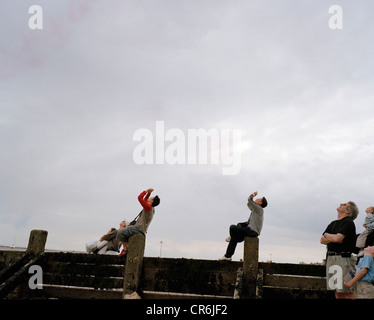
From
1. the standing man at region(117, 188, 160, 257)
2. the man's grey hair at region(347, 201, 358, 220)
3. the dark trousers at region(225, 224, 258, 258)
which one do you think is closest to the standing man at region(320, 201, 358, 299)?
the man's grey hair at region(347, 201, 358, 220)

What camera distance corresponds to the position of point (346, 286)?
17.4 ft

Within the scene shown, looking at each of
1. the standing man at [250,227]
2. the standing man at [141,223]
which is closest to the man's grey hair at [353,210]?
the standing man at [250,227]

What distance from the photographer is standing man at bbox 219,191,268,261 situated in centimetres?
758

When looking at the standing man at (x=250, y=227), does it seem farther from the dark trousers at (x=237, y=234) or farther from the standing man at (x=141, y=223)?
the standing man at (x=141, y=223)

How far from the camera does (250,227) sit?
7.76 metres

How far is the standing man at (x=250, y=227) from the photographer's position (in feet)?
24.9

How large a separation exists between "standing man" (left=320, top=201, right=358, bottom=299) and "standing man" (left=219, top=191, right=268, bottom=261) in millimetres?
2191

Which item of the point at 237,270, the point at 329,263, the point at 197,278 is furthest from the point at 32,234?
the point at 329,263

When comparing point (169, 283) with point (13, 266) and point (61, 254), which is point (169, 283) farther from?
point (13, 266)

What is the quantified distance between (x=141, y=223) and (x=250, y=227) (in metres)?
2.81

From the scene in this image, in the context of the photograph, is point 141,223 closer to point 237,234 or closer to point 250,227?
point 237,234

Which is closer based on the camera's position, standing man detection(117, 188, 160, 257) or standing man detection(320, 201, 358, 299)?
standing man detection(320, 201, 358, 299)

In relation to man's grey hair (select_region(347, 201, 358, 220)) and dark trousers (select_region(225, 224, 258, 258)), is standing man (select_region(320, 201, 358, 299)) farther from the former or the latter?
dark trousers (select_region(225, 224, 258, 258))

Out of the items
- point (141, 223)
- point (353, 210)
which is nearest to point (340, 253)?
point (353, 210)
